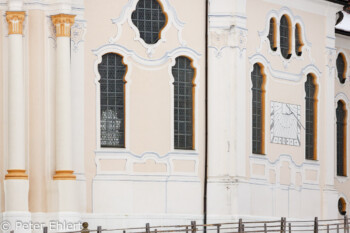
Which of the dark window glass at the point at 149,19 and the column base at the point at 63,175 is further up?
the dark window glass at the point at 149,19

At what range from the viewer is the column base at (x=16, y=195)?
134ft

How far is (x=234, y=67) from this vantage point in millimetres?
44844

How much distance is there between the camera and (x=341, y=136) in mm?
52000

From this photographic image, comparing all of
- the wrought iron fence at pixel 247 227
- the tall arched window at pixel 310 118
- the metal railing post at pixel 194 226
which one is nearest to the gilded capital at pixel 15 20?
the wrought iron fence at pixel 247 227

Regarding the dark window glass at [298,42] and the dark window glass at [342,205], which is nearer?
the dark window glass at [298,42]

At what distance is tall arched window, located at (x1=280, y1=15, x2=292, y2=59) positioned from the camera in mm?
47562

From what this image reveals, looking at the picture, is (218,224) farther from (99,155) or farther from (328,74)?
(328,74)

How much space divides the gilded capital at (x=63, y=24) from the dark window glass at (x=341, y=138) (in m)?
13.8

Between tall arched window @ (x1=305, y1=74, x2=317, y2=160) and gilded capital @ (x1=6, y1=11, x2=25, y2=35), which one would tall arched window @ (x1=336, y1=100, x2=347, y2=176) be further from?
gilded capital @ (x1=6, y1=11, x2=25, y2=35)

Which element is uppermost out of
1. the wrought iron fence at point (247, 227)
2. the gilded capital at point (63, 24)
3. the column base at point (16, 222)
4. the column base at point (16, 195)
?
the gilded capital at point (63, 24)

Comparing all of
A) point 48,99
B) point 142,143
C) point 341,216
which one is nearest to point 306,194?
point 341,216

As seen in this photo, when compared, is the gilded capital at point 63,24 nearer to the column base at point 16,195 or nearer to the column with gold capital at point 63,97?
the column with gold capital at point 63,97

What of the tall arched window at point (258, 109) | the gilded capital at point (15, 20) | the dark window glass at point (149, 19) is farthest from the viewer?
the tall arched window at point (258, 109)

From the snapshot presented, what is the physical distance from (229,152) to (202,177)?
118 centimetres
